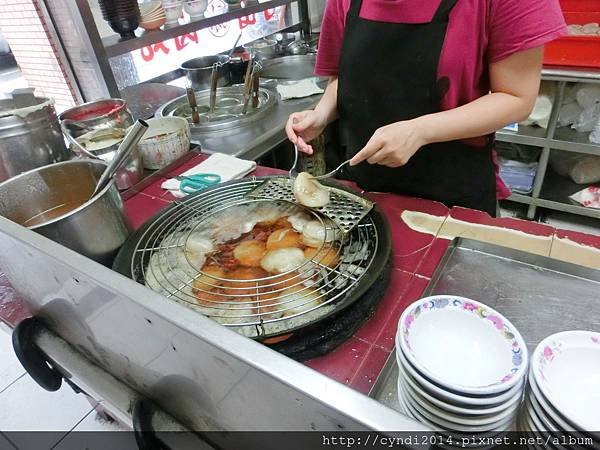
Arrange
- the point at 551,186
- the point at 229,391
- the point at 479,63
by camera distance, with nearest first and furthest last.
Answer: the point at 229,391 < the point at 479,63 < the point at 551,186

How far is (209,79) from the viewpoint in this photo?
2.56 m

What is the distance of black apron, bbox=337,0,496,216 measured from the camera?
1250 mm

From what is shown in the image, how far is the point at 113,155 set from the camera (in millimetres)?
1512

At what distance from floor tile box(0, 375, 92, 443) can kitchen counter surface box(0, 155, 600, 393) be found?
120 cm

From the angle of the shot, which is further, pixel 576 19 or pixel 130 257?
pixel 576 19

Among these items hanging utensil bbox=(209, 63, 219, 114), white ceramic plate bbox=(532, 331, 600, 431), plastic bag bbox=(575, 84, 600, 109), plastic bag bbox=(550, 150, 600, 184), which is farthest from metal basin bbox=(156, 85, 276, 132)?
plastic bag bbox=(550, 150, 600, 184)

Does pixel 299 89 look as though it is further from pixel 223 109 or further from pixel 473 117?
pixel 473 117

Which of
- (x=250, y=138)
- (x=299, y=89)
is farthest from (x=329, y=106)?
(x=299, y=89)

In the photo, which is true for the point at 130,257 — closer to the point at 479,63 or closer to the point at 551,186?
the point at 479,63

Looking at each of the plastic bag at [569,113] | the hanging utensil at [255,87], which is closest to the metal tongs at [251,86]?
the hanging utensil at [255,87]

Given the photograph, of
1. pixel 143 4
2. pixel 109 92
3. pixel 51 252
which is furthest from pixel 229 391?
pixel 143 4

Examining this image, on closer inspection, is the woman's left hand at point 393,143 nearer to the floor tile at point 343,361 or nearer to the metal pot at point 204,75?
the floor tile at point 343,361

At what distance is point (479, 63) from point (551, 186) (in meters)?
2.34

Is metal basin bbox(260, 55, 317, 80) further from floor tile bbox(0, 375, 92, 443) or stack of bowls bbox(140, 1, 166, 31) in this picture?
floor tile bbox(0, 375, 92, 443)
